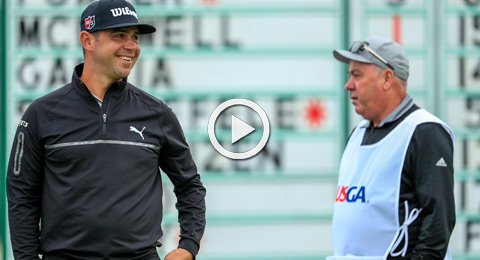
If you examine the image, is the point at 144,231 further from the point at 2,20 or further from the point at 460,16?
the point at 460,16

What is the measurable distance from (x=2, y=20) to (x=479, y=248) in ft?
11.9

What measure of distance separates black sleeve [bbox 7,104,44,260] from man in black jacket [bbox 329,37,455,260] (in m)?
1.32

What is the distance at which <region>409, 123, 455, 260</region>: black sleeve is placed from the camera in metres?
3.93

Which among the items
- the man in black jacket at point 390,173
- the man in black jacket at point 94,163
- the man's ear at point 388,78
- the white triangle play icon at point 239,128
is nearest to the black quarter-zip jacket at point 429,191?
the man in black jacket at point 390,173

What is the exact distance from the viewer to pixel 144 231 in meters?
3.79

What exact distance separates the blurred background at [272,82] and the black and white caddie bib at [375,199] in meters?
2.45

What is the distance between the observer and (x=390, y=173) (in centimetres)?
410

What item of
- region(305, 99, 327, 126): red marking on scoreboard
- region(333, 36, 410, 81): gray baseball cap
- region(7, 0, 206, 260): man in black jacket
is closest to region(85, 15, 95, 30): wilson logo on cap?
region(7, 0, 206, 260): man in black jacket

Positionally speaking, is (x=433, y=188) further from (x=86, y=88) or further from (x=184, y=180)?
(x=86, y=88)

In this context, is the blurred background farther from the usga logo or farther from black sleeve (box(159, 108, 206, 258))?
black sleeve (box(159, 108, 206, 258))

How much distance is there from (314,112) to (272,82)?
36 centimetres

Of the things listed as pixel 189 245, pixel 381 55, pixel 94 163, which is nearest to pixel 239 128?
pixel 381 55

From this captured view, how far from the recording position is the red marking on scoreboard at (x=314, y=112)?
6.84 metres

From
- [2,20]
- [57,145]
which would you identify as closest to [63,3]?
[2,20]
